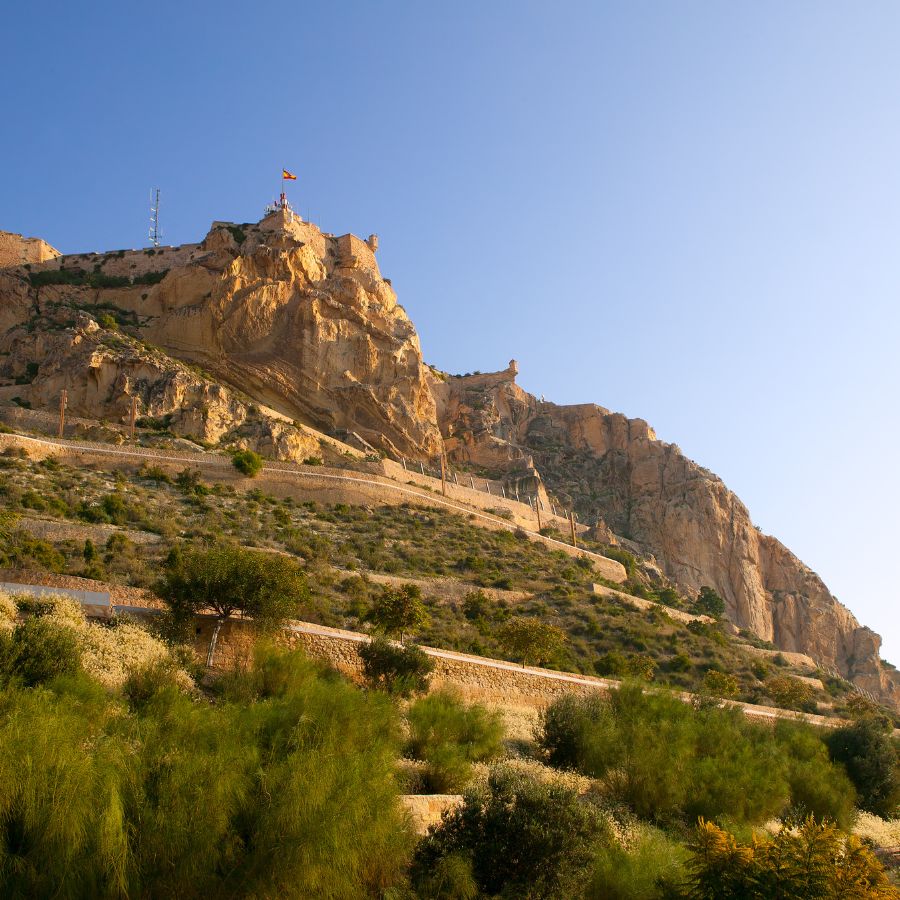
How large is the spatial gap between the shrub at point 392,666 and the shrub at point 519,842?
652cm

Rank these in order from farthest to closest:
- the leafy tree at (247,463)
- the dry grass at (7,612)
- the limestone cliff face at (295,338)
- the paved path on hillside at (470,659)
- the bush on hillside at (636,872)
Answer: the limestone cliff face at (295,338)
the leafy tree at (247,463)
the paved path on hillside at (470,659)
the dry grass at (7,612)
the bush on hillside at (636,872)

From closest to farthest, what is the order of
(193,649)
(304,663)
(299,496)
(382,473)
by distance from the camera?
1. (304,663)
2. (193,649)
3. (299,496)
4. (382,473)

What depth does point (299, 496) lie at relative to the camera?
3834 centimetres

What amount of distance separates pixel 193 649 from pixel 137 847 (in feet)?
29.2

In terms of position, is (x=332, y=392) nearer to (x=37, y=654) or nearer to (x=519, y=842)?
(x=37, y=654)

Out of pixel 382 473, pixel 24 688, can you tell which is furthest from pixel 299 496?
pixel 24 688

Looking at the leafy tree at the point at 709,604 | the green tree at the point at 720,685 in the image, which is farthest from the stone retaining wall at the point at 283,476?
the green tree at the point at 720,685

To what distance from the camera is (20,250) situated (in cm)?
5672

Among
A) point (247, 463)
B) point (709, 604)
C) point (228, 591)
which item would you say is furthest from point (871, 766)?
point (709, 604)

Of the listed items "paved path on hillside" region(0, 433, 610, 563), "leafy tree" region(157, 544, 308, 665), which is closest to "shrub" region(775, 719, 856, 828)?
"leafy tree" region(157, 544, 308, 665)

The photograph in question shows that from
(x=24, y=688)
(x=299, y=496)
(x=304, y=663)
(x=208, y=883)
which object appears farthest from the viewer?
(x=299, y=496)

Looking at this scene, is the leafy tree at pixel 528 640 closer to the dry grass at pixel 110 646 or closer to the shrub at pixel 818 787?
the shrub at pixel 818 787

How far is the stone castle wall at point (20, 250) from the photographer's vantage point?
184 ft

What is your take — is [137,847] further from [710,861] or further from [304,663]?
[304,663]
